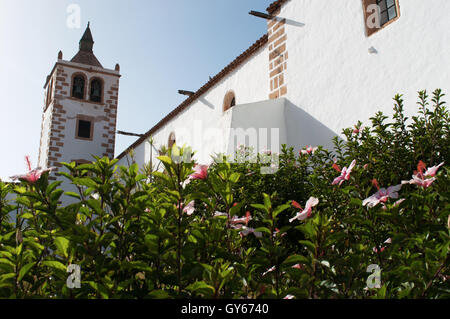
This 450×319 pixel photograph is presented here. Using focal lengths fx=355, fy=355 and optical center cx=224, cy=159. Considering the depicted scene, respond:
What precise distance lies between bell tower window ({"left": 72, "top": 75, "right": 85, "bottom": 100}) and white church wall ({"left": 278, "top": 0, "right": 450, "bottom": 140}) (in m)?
16.4

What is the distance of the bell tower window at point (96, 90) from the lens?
2195 centimetres

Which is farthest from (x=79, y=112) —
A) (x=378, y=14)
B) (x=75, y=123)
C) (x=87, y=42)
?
(x=378, y=14)

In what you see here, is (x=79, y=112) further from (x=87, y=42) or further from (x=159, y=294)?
(x=159, y=294)

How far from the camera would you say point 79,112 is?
69.4 ft

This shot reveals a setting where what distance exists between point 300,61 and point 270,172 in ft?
13.1

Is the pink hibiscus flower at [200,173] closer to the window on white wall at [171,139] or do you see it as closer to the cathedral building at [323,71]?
the cathedral building at [323,71]

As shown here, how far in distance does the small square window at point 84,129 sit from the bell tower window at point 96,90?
160 centimetres

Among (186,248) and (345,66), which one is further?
(345,66)

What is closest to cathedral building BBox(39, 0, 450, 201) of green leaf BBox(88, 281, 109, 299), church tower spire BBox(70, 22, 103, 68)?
green leaf BBox(88, 281, 109, 299)

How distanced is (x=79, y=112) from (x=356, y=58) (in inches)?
721

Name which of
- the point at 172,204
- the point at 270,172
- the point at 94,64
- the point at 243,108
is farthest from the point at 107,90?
the point at 172,204

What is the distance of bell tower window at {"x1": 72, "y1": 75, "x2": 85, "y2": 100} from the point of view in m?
21.5

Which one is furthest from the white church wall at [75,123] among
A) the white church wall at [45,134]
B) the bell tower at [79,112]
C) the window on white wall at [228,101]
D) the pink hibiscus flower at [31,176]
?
the pink hibiscus flower at [31,176]
